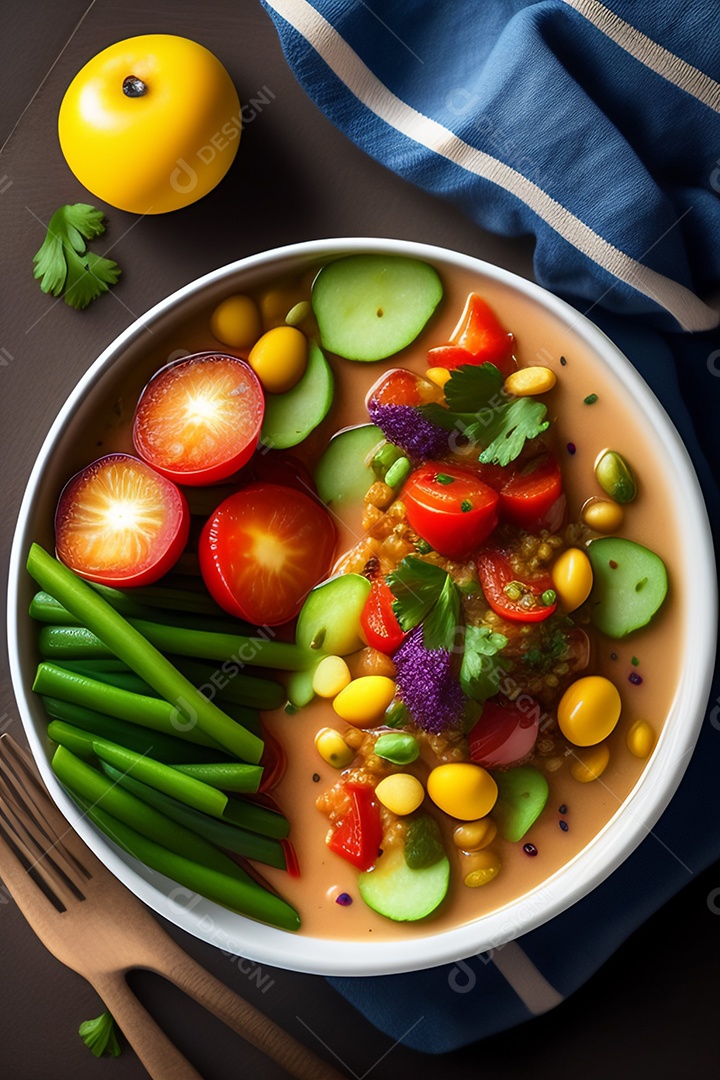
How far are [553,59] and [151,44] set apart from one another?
2.77 feet

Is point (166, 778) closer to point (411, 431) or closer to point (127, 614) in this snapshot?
point (127, 614)

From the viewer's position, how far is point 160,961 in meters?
2.09

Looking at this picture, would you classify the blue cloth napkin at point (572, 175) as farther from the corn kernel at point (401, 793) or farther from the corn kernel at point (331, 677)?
the corn kernel at point (331, 677)

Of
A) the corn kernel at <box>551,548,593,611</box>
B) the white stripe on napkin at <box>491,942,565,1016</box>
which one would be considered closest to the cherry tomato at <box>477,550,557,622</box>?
the corn kernel at <box>551,548,593,611</box>

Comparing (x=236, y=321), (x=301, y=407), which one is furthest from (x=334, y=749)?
(x=236, y=321)

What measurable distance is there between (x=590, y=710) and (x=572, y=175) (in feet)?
3.55

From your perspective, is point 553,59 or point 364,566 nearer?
point 553,59

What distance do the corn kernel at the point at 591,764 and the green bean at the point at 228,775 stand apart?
25.6 inches

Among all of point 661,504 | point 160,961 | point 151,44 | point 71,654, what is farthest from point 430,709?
point 151,44

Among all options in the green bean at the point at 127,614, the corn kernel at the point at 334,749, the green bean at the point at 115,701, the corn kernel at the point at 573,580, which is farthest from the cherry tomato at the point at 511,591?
the green bean at the point at 115,701

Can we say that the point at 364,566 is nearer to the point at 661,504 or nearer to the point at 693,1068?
the point at 661,504

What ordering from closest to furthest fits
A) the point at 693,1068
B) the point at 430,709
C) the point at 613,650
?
the point at 430,709, the point at 613,650, the point at 693,1068

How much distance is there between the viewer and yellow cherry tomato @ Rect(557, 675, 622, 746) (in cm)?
178

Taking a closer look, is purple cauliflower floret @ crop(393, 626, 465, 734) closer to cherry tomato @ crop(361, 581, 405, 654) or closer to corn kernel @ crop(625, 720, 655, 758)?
cherry tomato @ crop(361, 581, 405, 654)
